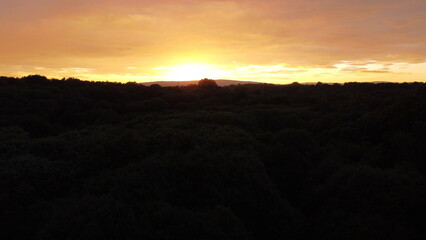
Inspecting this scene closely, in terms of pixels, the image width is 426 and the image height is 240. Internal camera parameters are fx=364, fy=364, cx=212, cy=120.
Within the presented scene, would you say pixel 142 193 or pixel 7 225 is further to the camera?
pixel 142 193

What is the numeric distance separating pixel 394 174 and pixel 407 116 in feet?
27.0

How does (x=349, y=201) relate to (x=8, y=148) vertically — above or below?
below

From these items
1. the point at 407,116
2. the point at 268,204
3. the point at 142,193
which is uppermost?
the point at 407,116

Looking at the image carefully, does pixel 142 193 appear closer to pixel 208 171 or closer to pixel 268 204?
pixel 208 171

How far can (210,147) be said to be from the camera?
17.2 metres

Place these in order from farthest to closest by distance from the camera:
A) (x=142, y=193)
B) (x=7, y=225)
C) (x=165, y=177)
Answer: (x=165, y=177) → (x=142, y=193) → (x=7, y=225)

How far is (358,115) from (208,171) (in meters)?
17.0

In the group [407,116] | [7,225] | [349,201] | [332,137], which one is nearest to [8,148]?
[7,225]

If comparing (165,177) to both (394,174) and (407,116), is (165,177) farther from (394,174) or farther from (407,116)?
(407,116)

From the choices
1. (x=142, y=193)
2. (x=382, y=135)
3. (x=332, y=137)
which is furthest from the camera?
(x=332, y=137)

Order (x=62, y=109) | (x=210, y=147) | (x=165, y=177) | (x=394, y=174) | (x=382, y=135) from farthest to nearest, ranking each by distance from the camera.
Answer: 1. (x=62, y=109)
2. (x=382, y=135)
3. (x=210, y=147)
4. (x=394, y=174)
5. (x=165, y=177)

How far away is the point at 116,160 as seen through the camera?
1548 centimetres

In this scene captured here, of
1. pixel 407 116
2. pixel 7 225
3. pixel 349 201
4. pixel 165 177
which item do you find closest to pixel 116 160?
pixel 165 177

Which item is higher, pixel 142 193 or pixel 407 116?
pixel 407 116
